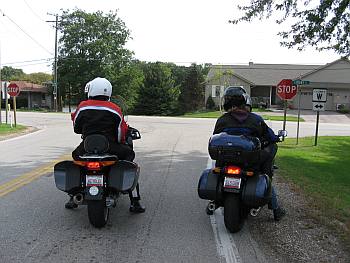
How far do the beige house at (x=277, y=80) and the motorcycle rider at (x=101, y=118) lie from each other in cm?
5185

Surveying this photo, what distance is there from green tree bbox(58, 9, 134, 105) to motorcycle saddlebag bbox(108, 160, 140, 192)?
5986 cm

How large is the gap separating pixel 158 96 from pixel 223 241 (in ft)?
185

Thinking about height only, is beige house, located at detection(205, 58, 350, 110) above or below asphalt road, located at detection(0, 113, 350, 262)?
above

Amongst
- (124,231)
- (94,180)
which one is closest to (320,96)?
(124,231)

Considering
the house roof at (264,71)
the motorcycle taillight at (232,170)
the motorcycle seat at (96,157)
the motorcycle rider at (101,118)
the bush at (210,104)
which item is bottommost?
the bush at (210,104)

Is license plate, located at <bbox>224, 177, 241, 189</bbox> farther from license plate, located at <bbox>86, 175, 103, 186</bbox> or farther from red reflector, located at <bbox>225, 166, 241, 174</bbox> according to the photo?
license plate, located at <bbox>86, 175, 103, 186</bbox>

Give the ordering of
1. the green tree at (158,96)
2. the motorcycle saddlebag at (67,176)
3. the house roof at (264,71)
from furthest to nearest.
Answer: the house roof at (264,71) → the green tree at (158,96) → the motorcycle saddlebag at (67,176)

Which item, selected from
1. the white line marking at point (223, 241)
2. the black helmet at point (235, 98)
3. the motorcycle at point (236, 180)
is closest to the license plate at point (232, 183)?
the motorcycle at point (236, 180)

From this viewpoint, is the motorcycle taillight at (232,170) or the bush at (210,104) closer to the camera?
the motorcycle taillight at (232,170)

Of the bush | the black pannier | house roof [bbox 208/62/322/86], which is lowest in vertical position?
the bush

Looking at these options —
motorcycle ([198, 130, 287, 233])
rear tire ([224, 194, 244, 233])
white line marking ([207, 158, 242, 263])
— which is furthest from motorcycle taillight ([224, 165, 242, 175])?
white line marking ([207, 158, 242, 263])

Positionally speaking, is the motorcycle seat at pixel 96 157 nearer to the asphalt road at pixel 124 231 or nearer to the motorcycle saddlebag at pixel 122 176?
the motorcycle saddlebag at pixel 122 176

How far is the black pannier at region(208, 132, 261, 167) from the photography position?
5516 mm

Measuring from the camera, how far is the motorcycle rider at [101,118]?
19.5ft
